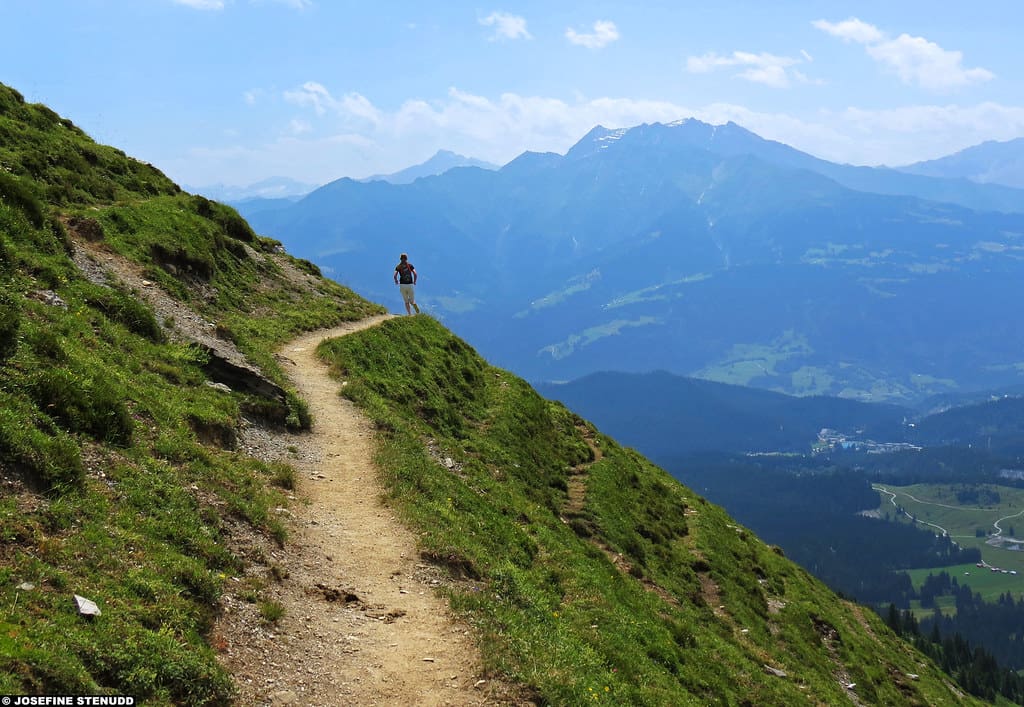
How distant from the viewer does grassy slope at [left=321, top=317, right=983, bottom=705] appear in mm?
16375

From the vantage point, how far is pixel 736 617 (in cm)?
2914

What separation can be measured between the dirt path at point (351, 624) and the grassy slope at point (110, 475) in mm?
891

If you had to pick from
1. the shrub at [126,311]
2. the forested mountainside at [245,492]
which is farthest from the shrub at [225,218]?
the shrub at [126,311]

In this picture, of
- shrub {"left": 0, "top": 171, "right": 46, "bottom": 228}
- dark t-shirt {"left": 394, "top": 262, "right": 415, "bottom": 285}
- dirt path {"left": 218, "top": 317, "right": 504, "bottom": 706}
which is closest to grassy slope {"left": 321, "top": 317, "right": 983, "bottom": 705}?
dirt path {"left": 218, "top": 317, "right": 504, "bottom": 706}

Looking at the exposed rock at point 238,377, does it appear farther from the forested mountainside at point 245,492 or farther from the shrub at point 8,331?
the shrub at point 8,331

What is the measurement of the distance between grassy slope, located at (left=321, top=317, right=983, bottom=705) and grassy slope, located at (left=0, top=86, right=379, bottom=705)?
488 centimetres

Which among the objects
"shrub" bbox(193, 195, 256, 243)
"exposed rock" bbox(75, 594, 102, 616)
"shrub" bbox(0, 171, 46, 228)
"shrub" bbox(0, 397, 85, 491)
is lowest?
"exposed rock" bbox(75, 594, 102, 616)

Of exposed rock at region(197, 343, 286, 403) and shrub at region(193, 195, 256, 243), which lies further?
shrub at region(193, 195, 256, 243)

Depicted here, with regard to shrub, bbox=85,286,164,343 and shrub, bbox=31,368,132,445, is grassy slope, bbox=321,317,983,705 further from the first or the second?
shrub, bbox=85,286,164,343

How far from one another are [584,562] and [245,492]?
38.7 feet

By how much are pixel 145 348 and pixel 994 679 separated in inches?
5799

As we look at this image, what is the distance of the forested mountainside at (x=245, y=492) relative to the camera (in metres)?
10.8

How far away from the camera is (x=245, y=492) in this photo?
16312mm

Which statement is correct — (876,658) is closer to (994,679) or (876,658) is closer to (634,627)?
(634,627)
